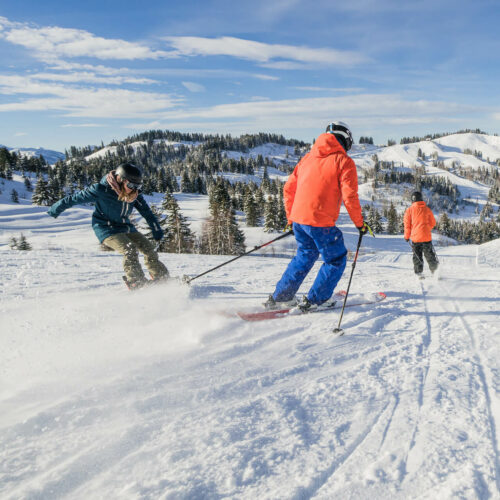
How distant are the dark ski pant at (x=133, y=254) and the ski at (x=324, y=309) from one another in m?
1.79

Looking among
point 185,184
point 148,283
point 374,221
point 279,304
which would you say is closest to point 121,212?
point 148,283

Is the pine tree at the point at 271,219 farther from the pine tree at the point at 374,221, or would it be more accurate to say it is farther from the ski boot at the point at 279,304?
the ski boot at the point at 279,304

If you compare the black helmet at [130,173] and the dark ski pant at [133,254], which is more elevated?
the black helmet at [130,173]

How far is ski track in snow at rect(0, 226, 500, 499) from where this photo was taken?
176cm

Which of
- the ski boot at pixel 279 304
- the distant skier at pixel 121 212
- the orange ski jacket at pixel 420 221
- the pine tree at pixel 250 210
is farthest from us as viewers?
the pine tree at pixel 250 210

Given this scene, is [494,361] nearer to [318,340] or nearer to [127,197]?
[318,340]

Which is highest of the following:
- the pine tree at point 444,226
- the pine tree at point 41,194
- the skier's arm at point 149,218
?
the pine tree at point 41,194

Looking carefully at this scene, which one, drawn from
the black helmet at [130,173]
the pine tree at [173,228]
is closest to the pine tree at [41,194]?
the pine tree at [173,228]

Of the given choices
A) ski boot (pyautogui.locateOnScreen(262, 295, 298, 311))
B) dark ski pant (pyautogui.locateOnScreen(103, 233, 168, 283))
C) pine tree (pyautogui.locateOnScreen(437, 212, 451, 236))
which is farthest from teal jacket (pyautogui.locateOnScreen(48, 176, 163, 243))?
pine tree (pyautogui.locateOnScreen(437, 212, 451, 236))

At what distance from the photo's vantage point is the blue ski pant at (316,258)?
4.23 meters

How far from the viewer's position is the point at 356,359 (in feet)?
10.3

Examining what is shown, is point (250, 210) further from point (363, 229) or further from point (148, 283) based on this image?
point (363, 229)

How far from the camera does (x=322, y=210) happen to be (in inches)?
163

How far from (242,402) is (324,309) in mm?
2474
